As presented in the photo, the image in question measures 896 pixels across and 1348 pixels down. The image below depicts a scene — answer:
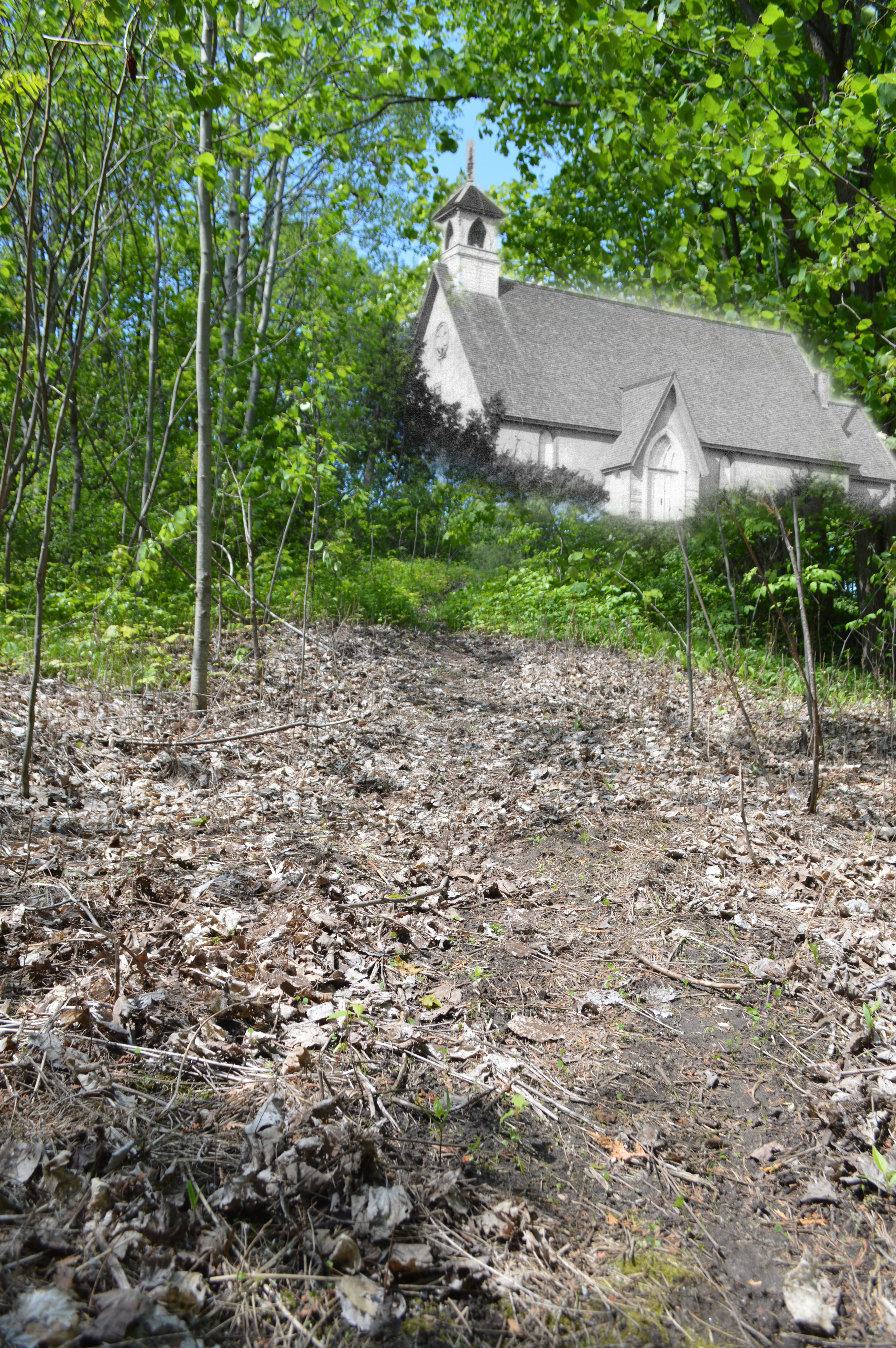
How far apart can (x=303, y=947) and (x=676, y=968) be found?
1.35m

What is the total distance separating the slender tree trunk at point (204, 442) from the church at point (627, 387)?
44.0 ft

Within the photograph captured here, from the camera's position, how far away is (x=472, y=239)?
68.2 feet

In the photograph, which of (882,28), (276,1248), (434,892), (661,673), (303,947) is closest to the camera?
(276,1248)

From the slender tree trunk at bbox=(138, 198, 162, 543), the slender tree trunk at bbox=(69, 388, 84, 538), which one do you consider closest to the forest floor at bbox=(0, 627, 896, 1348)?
the slender tree trunk at bbox=(138, 198, 162, 543)

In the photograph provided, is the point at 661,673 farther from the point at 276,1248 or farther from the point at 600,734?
the point at 276,1248

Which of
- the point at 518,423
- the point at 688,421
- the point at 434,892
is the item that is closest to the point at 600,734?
the point at 434,892

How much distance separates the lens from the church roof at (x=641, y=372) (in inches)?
763

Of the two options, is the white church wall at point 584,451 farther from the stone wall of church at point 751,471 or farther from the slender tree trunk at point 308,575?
the slender tree trunk at point 308,575

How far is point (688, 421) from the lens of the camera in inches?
749

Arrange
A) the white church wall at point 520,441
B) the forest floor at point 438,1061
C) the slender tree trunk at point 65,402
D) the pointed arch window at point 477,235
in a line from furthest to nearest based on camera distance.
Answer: the pointed arch window at point 477,235
the white church wall at point 520,441
the slender tree trunk at point 65,402
the forest floor at point 438,1061

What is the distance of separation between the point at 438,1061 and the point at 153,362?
28.6 feet

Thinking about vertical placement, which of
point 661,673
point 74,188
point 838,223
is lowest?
point 661,673

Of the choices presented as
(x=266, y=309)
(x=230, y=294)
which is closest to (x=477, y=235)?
(x=266, y=309)

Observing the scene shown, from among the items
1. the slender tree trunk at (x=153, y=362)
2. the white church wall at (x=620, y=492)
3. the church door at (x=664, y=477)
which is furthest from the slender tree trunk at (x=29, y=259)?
the church door at (x=664, y=477)
